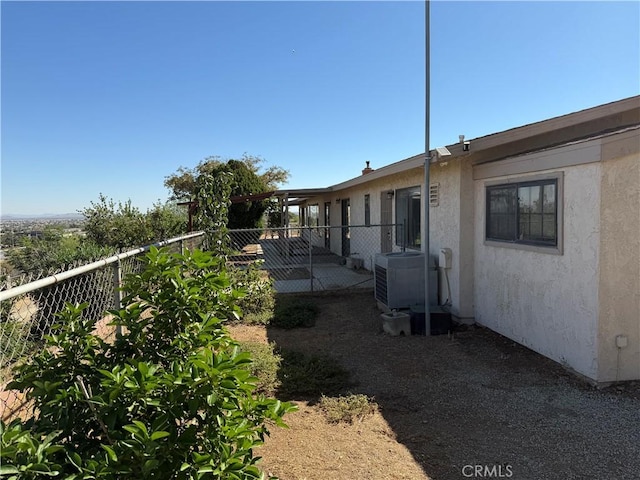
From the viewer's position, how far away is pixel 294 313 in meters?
7.62

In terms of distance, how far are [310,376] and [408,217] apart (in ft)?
17.9

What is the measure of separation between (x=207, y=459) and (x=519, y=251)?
16.4ft

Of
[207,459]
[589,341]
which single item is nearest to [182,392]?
[207,459]

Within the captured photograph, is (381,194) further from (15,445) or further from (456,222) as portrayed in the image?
(15,445)

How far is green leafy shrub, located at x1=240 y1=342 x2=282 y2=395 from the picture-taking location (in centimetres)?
451

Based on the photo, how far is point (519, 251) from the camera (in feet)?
18.5

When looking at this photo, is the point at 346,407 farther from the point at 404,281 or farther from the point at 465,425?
the point at 404,281

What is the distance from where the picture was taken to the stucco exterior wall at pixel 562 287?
4438 millimetres

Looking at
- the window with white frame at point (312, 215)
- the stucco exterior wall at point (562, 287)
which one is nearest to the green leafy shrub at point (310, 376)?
the stucco exterior wall at point (562, 287)

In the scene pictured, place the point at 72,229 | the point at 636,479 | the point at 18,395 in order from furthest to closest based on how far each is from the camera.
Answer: the point at 72,229, the point at 636,479, the point at 18,395

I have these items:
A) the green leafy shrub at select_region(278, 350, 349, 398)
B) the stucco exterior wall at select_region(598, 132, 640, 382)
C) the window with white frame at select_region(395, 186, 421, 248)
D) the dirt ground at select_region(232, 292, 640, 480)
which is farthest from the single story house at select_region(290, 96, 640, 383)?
the green leafy shrub at select_region(278, 350, 349, 398)

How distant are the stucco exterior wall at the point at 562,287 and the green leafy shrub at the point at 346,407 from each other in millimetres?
2331

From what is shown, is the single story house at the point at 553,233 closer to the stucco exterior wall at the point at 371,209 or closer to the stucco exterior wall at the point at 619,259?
the stucco exterior wall at the point at 619,259

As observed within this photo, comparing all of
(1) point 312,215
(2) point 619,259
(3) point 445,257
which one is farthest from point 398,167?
(1) point 312,215
